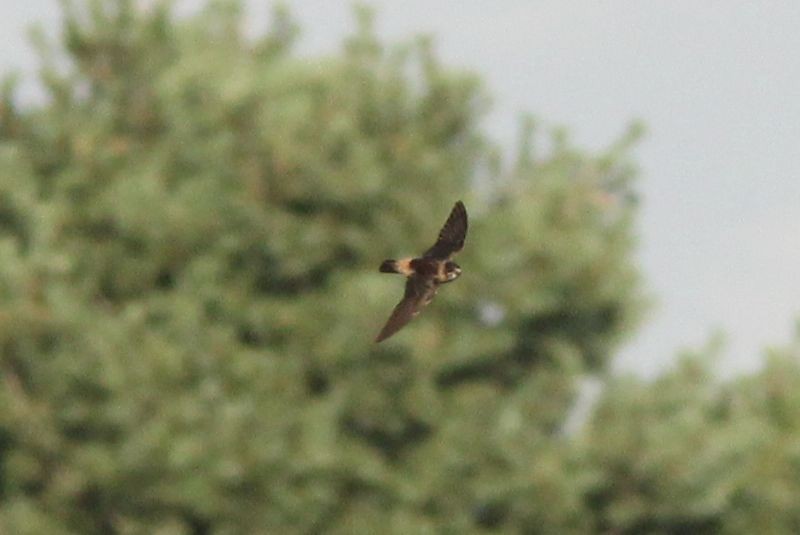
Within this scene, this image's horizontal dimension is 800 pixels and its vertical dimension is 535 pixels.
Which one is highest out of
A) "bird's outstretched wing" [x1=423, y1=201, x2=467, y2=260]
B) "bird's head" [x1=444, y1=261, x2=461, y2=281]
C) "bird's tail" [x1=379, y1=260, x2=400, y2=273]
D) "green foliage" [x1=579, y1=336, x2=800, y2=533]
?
"green foliage" [x1=579, y1=336, x2=800, y2=533]

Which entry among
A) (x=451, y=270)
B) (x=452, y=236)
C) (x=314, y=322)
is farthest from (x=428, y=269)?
(x=314, y=322)

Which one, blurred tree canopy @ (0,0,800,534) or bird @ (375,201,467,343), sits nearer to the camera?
bird @ (375,201,467,343)

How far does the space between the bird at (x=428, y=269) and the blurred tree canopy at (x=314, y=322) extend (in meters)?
12.3

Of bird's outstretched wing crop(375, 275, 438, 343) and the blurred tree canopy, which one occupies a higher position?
the blurred tree canopy

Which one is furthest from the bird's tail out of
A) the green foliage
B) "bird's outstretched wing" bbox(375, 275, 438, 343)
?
the green foliage

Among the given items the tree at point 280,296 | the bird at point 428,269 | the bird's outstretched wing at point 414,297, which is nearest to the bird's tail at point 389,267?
the bird at point 428,269

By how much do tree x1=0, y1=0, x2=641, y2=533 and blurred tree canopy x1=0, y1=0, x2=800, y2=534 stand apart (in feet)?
0.10

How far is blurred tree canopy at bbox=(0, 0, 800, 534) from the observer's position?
17.6 metres

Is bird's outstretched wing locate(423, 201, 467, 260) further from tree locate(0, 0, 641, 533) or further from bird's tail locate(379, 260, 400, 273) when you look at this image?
tree locate(0, 0, 641, 533)

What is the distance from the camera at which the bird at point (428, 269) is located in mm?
4652

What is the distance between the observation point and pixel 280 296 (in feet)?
63.7

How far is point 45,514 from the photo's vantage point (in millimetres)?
17531

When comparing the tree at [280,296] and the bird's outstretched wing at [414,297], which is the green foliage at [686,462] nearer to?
the tree at [280,296]

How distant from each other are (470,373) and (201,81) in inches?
158
